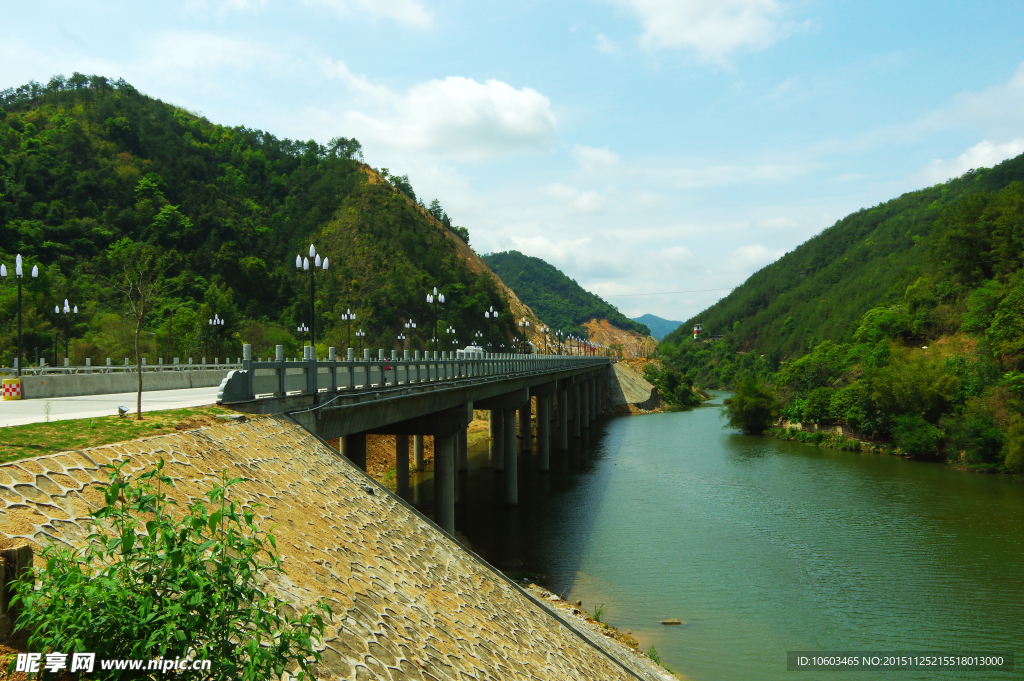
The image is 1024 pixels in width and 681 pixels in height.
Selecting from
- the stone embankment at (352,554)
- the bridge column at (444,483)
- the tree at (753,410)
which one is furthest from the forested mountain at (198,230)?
the stone embankment at (352,554)

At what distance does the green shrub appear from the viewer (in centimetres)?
4319

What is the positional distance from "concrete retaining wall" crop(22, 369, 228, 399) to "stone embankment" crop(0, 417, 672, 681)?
14.1 meters

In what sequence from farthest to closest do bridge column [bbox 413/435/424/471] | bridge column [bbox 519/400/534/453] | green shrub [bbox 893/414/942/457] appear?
bridge column [bbox 519/400/534/453] → green shrub [bbox 893/414/942/457] → bridge column [bbox 413/435/424/471]

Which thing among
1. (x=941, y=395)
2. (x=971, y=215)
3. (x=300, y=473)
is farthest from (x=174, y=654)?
(x=971, y=215)

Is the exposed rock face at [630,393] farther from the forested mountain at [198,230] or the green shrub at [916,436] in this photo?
the green shrub at [916,436]

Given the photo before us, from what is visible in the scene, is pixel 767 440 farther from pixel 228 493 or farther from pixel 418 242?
pixel 418 242

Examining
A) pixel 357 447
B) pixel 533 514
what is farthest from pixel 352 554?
pixel 533 514

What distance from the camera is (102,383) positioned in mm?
23844

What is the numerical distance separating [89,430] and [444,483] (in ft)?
48.2

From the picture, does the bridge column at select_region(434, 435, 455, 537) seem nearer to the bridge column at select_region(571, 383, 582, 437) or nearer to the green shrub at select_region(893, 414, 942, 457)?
the green shrub at select_region(893, 414, 942, 457)

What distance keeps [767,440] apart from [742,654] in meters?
42.6

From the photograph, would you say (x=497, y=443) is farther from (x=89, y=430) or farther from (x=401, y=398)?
(x=89, y=430)

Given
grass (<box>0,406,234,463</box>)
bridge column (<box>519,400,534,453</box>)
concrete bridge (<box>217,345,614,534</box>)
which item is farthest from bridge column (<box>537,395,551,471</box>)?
grass (<box>0,406,234,463</box>)

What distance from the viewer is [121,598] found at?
13.4 ft
